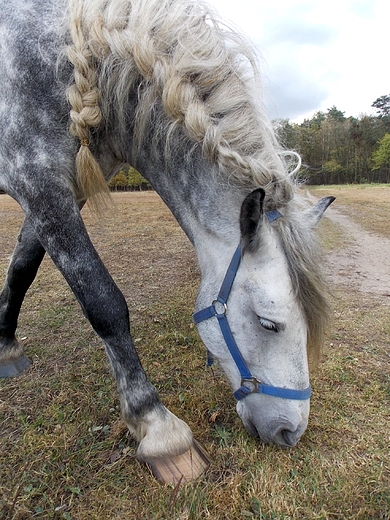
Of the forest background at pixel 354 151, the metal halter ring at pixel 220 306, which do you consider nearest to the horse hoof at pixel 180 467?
the metal halter ring at pixel 220 306

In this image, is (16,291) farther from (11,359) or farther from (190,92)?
(190,92)

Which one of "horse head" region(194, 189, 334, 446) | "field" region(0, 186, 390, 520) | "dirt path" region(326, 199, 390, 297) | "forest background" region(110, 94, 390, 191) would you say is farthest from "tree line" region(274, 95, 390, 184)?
"horse head" region(194, 189, 334, 446)

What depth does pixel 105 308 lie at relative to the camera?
186 centimetres

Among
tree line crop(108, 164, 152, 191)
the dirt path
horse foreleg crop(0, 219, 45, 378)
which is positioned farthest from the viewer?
tree line crop(108, 164, 152, 191)

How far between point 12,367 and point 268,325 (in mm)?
2065

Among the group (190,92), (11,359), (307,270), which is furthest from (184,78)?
(11,359)

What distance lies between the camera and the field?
1557mm

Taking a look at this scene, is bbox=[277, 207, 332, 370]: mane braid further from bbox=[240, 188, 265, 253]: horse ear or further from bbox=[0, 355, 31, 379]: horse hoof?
bbox=[0, 355, 31, 379]: horse hoof

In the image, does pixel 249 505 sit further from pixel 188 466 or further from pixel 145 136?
pixel 145 136

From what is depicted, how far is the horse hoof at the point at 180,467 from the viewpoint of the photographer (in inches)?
66.2

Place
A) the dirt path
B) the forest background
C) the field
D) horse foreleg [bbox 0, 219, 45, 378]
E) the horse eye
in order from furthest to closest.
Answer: the forest background
the dirt path
horse foreleg [bbox 0, 219, 45, 378]
the horse eye
the field

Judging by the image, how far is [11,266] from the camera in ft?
8.89

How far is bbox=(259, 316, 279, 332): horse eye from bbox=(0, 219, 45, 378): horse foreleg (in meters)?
1.78

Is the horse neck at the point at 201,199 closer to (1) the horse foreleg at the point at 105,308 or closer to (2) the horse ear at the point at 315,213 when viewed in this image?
(2) the horse ear at the point at 315,213
